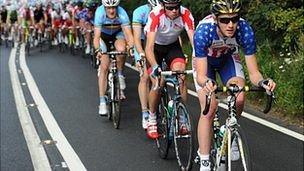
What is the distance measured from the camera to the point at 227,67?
18.6 ft

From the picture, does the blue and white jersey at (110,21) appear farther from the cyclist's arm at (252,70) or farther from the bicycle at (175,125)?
the cyclist's arm at (252,70)

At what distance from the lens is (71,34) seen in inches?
888

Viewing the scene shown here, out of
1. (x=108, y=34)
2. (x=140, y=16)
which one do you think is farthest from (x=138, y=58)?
(x=108, y=34)

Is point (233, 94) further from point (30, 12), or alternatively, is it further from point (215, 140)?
point (30, 12)

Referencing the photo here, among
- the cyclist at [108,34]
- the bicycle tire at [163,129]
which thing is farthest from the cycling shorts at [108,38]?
the bicycle tire at [163,129]

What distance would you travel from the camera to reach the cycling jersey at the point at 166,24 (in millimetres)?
6832

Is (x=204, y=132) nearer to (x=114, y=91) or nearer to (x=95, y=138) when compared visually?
(x=95, y=138)

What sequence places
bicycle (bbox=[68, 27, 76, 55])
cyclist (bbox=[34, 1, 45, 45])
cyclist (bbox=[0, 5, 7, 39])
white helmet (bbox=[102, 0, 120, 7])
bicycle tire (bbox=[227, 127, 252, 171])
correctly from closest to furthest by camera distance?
bicycle tire (bbox=[227, 127, 252, 171]), white helmet (bbox=[102, 0, 120, 7]), bicycle (bbox=[68, 27, 76, 55]), cyclist (bbox=[34, 1, 45, 45]), cyclist (bbox=[0, 5, 7, 39])

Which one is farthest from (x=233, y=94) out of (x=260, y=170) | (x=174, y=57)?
(x=174, y=57)

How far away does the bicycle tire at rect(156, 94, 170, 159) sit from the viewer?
696cm

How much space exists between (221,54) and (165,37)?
1.77 m

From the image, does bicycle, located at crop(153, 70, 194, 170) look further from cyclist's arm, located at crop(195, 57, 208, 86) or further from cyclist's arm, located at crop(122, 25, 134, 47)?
cyclist's arm, located at crop(122, 25, 134, 47)

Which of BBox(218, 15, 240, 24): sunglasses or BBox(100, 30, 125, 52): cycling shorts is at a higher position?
BBox(218, 15, 240, 24): sunglasses

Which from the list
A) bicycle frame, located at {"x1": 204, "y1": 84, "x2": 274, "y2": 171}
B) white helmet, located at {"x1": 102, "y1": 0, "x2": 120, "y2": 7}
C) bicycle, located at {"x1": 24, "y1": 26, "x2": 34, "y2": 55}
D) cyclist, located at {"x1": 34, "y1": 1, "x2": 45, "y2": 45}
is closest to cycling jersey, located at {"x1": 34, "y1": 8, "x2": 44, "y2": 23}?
cyclist, located at {"x1": 34, "y1": 1, "x2": 45, "y2": 45}
